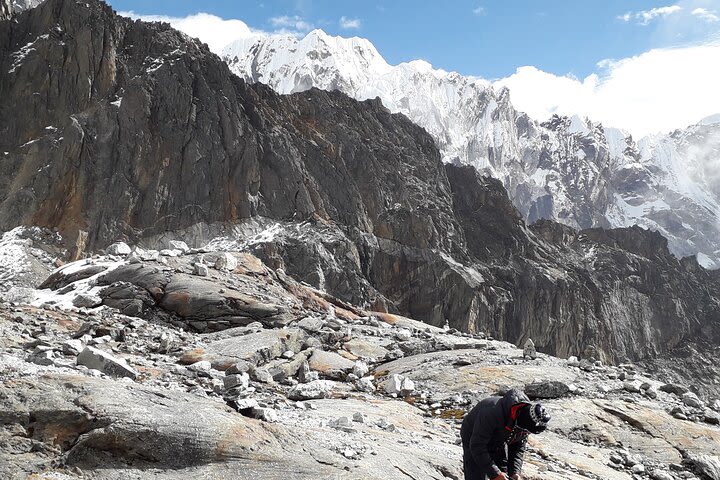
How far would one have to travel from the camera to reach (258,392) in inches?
569

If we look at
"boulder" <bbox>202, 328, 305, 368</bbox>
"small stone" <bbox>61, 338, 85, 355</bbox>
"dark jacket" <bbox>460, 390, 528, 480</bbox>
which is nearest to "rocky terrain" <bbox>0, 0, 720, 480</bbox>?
"small stone" <bbox>61, 338, 85, 355</bbox>

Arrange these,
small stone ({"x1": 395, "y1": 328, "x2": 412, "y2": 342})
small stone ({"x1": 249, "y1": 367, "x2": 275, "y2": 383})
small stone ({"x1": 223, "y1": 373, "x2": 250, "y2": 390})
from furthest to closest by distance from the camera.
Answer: small stone ({"x1": 395, "y1": 328, "x2": 412, "y2": 342}) → small stone ({"x1": 249, "y1": 367, "x2": 275, "y2": 383}) → small stone ({"x1": 223, "y1": 373, "x2": 250, "y2": 390})

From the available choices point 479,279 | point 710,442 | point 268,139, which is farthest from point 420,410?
point 479,279

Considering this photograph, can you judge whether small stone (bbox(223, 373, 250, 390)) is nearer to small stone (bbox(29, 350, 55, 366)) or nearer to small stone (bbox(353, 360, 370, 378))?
small stone (bbox(29, 350, 55, 366))

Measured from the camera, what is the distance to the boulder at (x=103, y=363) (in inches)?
488

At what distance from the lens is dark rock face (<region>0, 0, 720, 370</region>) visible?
74.2 metres

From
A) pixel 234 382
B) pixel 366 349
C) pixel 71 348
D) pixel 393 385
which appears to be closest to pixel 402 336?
pixel 366 349

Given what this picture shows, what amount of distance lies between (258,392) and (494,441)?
23.8ft

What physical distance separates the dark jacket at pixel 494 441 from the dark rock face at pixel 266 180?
2727 inches

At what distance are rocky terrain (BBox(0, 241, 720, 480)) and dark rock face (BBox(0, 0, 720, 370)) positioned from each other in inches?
1858

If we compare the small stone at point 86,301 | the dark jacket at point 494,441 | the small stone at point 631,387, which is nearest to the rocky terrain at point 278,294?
the small stone at point 631,387

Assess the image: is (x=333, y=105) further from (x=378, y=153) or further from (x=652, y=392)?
(x=652, y=392)

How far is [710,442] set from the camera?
15820mm

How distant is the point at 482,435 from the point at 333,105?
107157 mm
